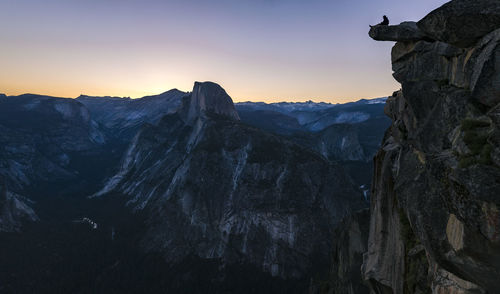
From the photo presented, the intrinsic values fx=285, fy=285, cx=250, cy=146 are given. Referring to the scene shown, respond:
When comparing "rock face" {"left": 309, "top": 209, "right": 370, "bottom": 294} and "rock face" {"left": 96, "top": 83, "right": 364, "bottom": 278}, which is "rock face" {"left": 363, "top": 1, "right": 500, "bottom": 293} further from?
"rock face" {"left": 96, "top": 83, "right": 364, "bottom": 278}

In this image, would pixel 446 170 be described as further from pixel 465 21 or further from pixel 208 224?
pixel 208 224

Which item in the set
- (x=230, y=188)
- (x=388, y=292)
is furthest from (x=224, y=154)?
(x=388, y=292)

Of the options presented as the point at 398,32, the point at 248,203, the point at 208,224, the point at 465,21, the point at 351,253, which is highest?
the point at 398,32

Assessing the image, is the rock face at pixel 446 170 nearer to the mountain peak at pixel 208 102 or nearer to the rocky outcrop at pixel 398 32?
the rocky outcrop at pixel 398 32

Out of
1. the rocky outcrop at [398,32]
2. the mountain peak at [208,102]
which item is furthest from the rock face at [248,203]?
the rocky outcrop at [398,32]

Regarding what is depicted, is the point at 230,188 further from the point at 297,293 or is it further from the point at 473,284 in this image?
the point at 473,284

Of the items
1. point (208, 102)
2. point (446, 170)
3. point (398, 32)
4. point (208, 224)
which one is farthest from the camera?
point (208, 102)

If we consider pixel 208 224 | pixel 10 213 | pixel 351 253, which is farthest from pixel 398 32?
pixel 10 213
